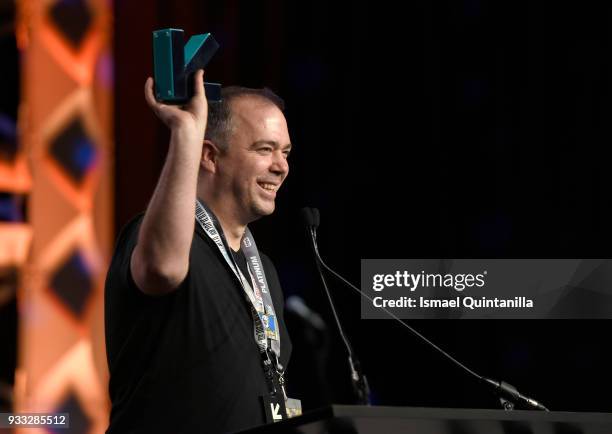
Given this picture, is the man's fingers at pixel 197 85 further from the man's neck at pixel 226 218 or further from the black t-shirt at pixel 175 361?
the man's neck at pixel 226 218

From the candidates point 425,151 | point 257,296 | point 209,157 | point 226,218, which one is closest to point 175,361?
point 257,296

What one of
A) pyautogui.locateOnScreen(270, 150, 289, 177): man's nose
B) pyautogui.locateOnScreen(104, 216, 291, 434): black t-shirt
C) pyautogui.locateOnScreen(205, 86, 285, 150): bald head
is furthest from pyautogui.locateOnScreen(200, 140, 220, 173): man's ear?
pyautogui.locateOnScreen(104, 216, 291, 434): black t-shirt

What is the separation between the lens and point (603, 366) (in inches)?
173

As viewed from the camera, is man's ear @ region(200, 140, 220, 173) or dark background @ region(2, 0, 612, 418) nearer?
man's ear @ region(200, 140, 220, 173)

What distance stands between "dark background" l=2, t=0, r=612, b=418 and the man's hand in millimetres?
2045

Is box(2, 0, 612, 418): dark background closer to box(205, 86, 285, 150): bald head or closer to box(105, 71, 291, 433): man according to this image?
box(205, 86, 285, 150): bald head

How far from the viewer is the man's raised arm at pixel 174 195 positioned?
2301mm

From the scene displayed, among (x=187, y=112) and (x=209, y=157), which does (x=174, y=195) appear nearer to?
(x=187, y=112)

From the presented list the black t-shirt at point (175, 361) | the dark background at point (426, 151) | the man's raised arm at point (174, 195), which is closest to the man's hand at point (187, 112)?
the man's raised arm at point (174, 195)

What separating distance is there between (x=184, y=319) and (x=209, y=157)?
0.69m

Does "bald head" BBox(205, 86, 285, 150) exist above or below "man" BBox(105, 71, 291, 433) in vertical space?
above

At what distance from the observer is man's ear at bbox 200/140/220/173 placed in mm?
3109

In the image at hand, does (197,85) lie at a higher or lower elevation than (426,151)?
lower

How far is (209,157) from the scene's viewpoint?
3131 mm
